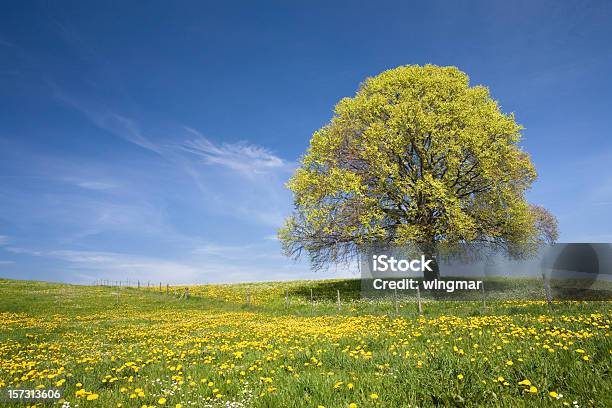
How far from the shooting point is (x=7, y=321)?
26.3 metres

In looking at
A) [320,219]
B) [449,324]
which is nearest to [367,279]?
[320,219]

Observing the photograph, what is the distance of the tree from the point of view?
2622cm

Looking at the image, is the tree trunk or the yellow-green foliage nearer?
the yellow-green foliage

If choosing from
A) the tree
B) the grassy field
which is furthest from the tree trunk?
the grassy field

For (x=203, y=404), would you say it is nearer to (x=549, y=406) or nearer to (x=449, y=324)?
(x=549, y=406)

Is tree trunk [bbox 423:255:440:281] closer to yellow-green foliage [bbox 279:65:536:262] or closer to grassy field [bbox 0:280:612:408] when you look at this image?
yellow-green foliage [bbox 279:65:536:262]

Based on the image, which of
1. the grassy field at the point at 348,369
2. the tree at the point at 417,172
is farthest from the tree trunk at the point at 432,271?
the grassy field at the point at 348,369

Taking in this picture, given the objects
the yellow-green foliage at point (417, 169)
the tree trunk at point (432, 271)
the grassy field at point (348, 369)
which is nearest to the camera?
the grassy field at point (348, 369)

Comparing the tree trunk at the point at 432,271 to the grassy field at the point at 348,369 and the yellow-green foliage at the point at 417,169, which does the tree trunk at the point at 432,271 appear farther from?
the grassy field at the point at 348,369

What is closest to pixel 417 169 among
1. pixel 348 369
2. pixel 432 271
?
pixel 432 271

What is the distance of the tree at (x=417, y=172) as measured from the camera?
2622 cm

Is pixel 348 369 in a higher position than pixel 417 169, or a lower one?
lower

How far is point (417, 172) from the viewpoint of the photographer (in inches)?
1091

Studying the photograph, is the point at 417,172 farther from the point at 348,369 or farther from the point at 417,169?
the point at 348,369
